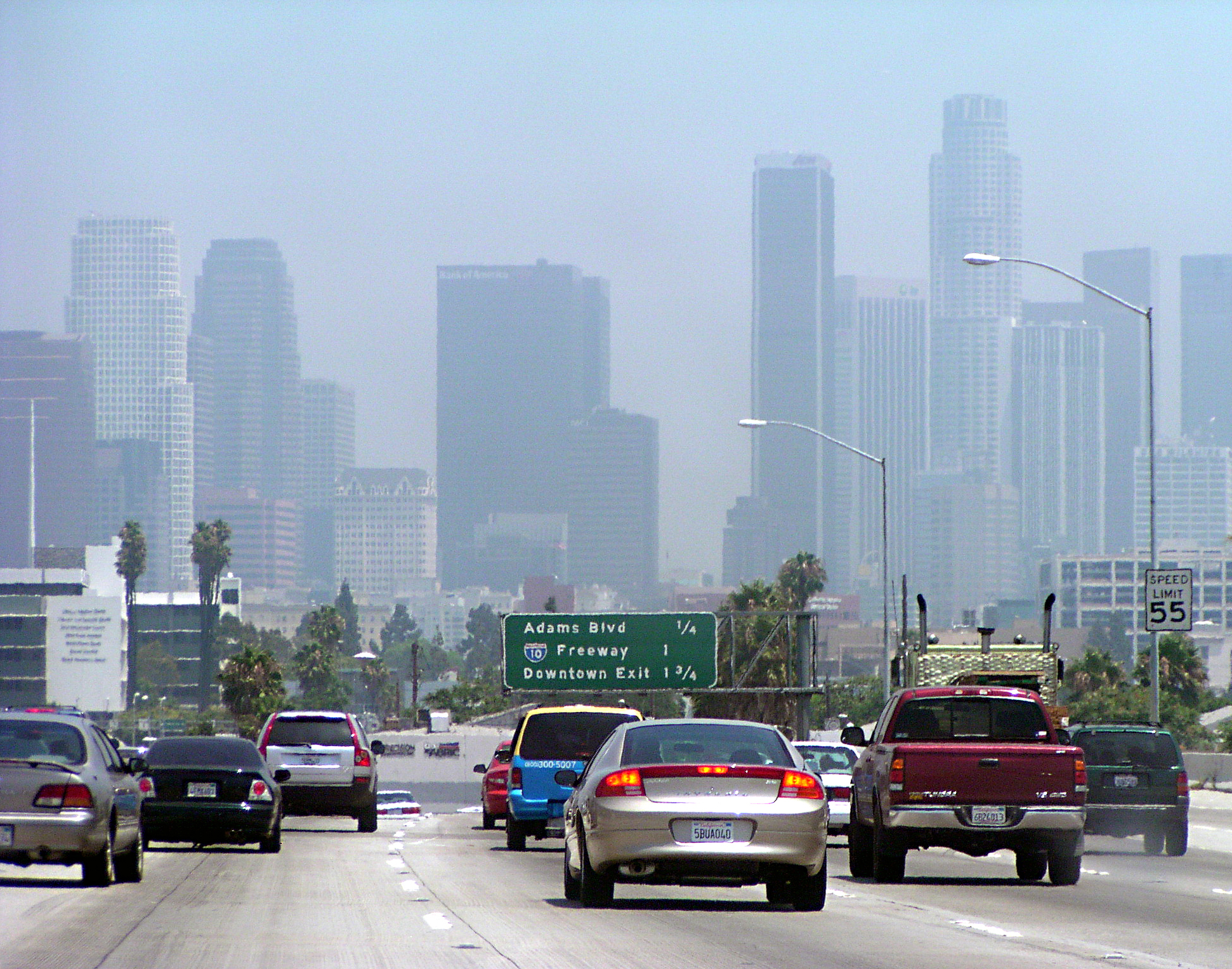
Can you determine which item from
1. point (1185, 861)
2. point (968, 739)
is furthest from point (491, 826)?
point (968, 739)

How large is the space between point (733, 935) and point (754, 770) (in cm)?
159

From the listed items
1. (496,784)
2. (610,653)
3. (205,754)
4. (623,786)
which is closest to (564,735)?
(205,754)

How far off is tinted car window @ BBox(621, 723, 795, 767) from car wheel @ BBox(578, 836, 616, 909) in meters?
0.89

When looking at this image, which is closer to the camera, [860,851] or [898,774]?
[898,774]

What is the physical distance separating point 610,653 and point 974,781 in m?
39.9

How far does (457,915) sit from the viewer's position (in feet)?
54.3

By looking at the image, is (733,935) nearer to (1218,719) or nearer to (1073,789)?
(1073,789)

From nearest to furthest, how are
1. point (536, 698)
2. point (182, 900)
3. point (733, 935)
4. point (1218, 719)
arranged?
point (733, 935)
point (182, 900)
point (536, 698)
point (1218, 719)

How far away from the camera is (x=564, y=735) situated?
26.8 m

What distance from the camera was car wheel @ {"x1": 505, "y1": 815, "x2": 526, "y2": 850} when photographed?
2664cm

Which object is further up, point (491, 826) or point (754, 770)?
point (754, 770)

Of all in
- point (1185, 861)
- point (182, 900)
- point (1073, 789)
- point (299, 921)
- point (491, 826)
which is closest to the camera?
point (299, 921)

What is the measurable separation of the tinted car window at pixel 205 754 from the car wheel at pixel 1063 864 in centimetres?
936

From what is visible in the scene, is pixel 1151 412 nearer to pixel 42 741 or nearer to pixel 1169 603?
pixel 1169 603
